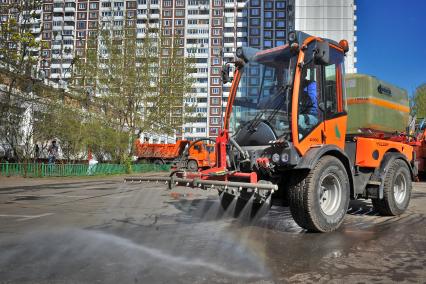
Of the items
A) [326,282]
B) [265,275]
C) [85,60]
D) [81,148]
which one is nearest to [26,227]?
[265,275]

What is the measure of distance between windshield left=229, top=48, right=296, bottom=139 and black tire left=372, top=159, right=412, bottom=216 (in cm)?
264

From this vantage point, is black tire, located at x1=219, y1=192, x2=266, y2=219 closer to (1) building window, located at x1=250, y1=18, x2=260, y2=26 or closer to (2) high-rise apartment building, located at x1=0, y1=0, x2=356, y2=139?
(2) high-rise apartment building, located at x1=0, y1=0, x2=356, y2=139

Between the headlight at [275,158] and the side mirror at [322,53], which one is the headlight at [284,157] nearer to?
the headlight at [275,158]

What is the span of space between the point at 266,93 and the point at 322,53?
111cm

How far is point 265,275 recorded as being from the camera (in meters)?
4.04

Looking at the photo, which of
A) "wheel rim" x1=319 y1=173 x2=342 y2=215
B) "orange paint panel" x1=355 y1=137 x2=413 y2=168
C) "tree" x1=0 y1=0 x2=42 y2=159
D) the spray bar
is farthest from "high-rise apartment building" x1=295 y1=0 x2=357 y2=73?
the spray bar

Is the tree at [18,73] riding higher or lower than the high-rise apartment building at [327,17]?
lower

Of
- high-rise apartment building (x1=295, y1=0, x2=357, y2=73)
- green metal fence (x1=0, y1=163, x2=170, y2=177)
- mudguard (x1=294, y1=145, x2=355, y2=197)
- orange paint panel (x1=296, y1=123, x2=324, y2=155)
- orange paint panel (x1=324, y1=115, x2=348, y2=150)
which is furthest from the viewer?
high-rise apartment building (x1=295, y1=0, x2=357, y2=73)

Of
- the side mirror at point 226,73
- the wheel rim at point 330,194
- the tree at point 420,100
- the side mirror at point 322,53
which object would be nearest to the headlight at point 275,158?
the wheel rim at point 330,194

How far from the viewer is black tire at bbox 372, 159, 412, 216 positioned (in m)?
7.64

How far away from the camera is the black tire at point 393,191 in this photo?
7641 mm

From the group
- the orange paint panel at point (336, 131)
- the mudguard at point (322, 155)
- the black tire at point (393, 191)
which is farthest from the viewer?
the black tire at point (393, 191)

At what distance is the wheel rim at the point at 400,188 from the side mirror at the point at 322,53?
3.29 meters

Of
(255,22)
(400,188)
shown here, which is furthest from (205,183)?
(255,22)
